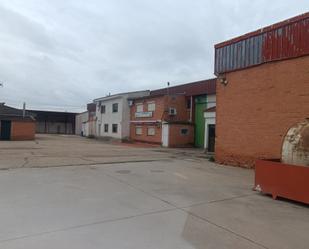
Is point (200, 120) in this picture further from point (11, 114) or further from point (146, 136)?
point (11, 114)

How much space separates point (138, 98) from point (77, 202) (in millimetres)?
32828

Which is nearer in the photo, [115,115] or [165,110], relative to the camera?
[165,110]

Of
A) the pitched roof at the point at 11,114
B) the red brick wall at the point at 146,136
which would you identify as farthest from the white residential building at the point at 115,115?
the pitched roof at the point at 11,114

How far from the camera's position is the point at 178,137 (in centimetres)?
3309

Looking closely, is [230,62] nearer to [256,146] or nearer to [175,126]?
[256,146]

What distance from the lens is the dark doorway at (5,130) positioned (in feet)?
129

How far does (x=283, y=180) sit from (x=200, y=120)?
24.7m

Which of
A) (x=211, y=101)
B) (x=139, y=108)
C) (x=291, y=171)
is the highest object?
(x=211, y=101)

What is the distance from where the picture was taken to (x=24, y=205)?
7.29 m

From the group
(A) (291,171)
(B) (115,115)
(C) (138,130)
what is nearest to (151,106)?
(C) (138,130)

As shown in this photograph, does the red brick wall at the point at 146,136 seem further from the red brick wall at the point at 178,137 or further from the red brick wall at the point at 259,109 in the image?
the red brick wall at the point at 259,109

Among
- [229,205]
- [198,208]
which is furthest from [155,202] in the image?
[229,205]

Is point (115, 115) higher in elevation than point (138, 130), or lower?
higher

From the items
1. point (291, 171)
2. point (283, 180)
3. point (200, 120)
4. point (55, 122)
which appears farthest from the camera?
point (55, 122)
